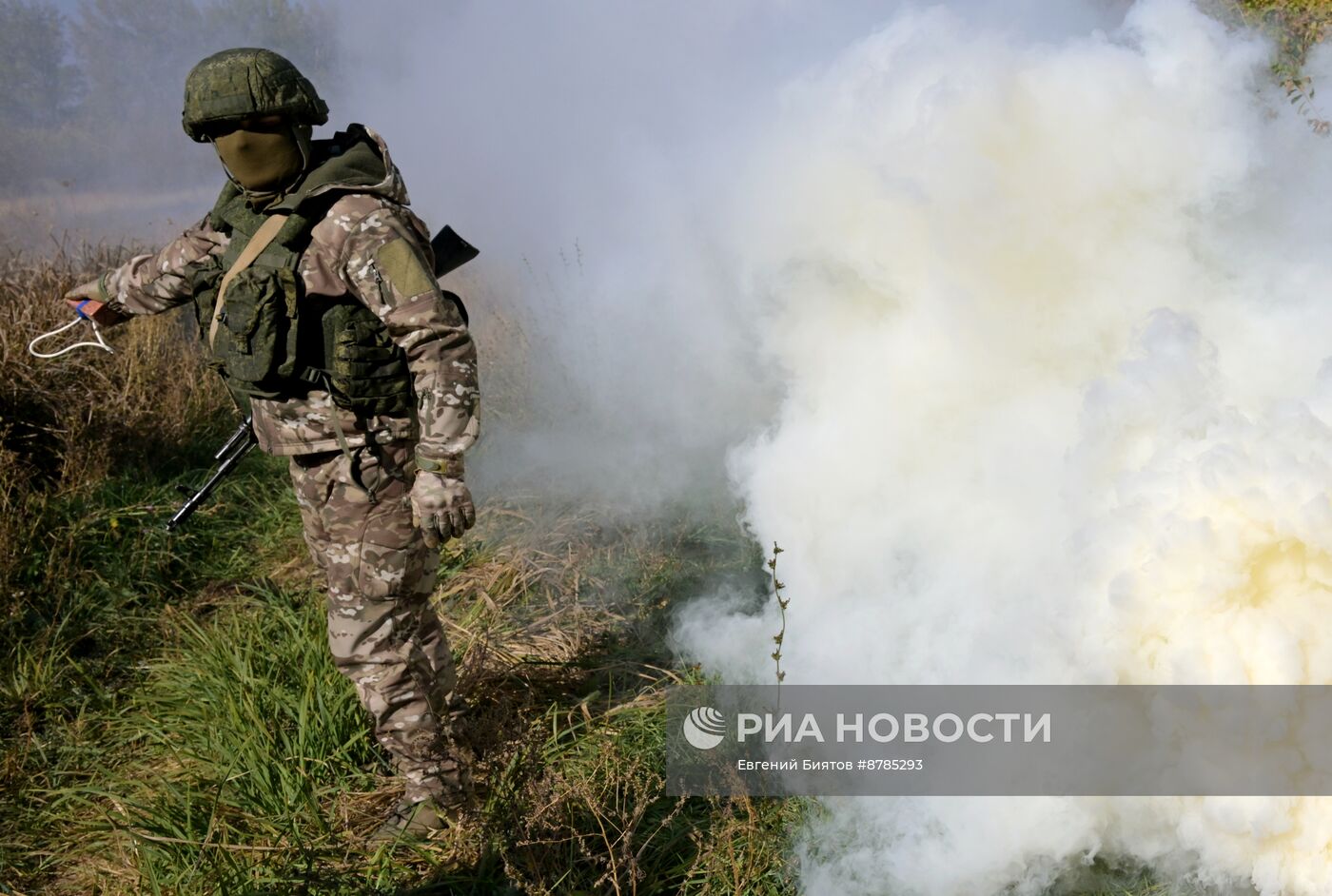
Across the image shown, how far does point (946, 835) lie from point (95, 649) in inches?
136

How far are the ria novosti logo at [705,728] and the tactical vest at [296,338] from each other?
146 cm

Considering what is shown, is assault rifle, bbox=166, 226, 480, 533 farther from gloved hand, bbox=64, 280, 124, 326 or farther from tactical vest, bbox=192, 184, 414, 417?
gloved hand, bbox=64, 280, 124, 326

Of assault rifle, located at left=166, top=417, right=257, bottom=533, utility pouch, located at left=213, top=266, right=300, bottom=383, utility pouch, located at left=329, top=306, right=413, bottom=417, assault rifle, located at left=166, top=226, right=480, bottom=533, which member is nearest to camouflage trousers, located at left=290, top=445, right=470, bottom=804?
utility pouch, located at left=329, top=306, right=413, bottom=417

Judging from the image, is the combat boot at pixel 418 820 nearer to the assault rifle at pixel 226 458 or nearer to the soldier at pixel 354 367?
the soldier at pixel 354 367

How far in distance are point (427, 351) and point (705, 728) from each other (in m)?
1.59

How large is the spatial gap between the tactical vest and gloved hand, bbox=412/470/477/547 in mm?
305

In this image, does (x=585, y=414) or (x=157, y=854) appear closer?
(x=157, y=854)

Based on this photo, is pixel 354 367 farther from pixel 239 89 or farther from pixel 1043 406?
pixel 1043 406

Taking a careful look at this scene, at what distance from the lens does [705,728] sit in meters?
3.05

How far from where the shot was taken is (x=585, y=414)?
5.06 metres

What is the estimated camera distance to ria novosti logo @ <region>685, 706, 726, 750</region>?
2.99 meters

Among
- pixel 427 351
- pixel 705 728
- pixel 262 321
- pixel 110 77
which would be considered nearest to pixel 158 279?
pixel 262 321

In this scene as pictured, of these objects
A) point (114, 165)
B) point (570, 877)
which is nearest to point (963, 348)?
point (570, 877)

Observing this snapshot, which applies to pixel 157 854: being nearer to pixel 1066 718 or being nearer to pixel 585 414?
pixel 1066 718
